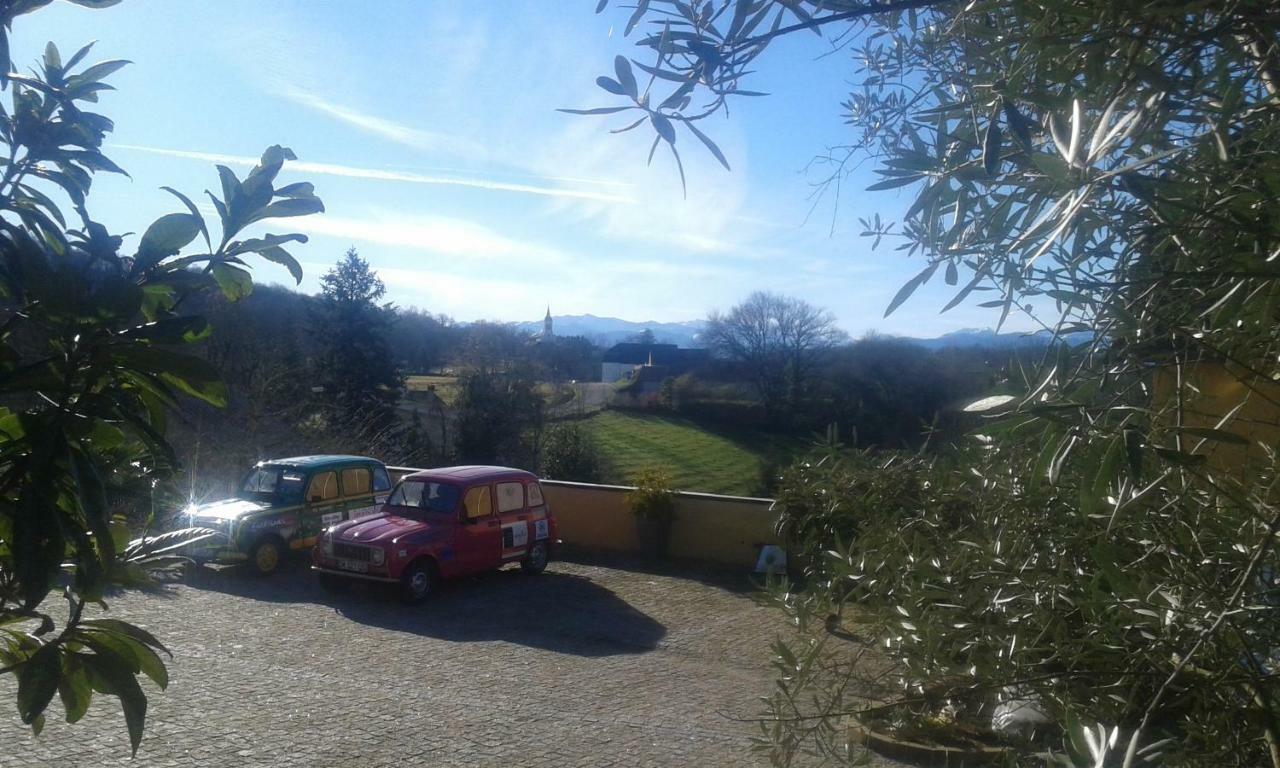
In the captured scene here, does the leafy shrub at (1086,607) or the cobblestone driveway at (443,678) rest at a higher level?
the leafy shrub at (1086,607)

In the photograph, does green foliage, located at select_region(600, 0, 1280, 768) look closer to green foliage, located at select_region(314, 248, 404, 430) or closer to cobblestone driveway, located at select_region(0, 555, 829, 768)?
cobblestone driveway, located at select_region(0, 555, 829, 768)

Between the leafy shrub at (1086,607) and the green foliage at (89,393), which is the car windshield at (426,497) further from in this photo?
the green foliage at (89,393)

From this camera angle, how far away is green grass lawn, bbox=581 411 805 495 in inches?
647

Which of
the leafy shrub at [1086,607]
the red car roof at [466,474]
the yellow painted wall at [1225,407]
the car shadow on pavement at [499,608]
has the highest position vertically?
the yellow painted wall at [1225,407]

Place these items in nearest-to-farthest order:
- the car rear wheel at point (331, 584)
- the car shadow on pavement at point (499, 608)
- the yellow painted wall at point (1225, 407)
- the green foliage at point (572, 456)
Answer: the yellow painted wall at point (1225, 407) < the car shadow on pavement at point (499, 608) < the car rear wheel at point (331, 584) < the green foliage at point (572, 456)

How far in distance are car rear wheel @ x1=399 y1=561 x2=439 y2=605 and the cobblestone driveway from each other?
18cm

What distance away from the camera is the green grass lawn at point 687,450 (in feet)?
53.9

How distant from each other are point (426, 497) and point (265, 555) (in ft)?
7.99

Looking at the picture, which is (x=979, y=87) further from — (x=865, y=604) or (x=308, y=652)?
(x=308, y=652)

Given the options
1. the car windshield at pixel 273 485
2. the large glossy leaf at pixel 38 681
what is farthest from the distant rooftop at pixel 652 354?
the large glossy leaf at pixel 38 681

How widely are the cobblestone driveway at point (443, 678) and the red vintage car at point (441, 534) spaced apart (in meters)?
0.37

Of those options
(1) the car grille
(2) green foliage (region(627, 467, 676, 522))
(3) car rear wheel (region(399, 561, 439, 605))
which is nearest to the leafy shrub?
(3) car rear wheel (region(399, 561, 439, 605))

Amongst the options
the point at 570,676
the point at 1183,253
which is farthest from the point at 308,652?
the point at 1183,253

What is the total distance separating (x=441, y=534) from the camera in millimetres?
11969
